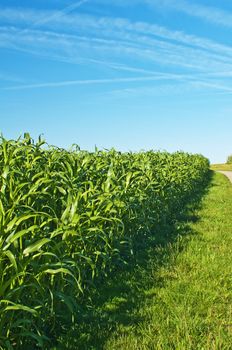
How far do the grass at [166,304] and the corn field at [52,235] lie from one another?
0.24m

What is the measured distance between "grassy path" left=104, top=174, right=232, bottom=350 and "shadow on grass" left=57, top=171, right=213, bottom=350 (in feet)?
0.14

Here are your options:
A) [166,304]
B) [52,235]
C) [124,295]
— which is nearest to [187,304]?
[166,304]

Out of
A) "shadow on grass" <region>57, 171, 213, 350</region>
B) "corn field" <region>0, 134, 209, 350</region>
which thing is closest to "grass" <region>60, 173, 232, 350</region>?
"shadow on grass" <region>57, 171, 213, 350</region>

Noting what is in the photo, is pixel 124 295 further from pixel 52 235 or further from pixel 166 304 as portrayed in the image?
pixel 52 235

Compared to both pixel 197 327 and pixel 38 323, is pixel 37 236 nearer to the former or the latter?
pixel 38 323

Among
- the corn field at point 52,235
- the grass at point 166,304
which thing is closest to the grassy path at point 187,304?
the grass at point 166,304

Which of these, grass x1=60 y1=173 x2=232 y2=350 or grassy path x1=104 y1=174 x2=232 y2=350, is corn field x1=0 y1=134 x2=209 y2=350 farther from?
grassy path x1=104 y1=174 x2=232 y2=350

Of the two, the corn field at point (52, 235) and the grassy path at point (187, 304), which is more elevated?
the corn field at point (52, 235)

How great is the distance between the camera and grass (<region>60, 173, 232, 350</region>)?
13.1ft

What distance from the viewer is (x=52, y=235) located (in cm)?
387

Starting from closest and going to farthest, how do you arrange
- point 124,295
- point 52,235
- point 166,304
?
point 52,235 → point 166,304 → point 124,295

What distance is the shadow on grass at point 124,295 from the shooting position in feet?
13.2

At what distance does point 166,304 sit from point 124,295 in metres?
0.48

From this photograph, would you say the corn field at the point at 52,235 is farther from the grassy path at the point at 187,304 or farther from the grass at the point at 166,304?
the grassy path at the point at 187,304
